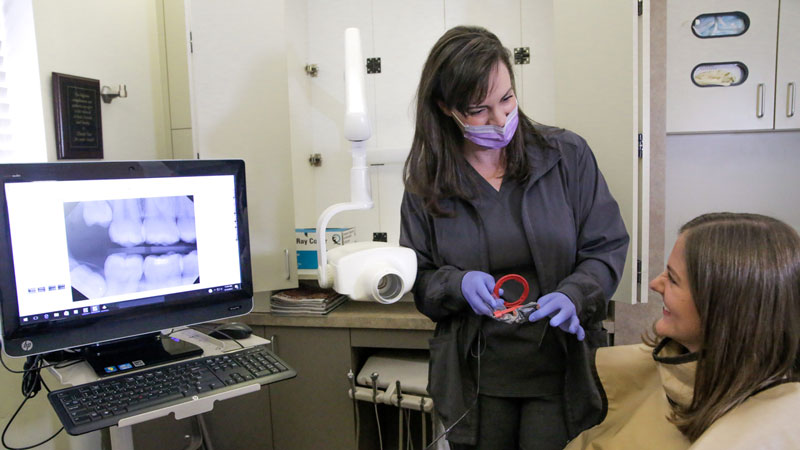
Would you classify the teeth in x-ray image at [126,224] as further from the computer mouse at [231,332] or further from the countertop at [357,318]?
the countertop at [357,318]

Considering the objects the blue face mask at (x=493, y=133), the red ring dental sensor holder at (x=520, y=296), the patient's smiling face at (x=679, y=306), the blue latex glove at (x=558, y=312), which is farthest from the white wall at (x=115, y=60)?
the patient's smiling face at (x=679, y=306)

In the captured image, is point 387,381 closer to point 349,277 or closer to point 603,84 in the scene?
point 349,277

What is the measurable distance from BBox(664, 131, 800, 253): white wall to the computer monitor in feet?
6.17

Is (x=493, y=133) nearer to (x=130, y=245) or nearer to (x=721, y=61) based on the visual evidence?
(x=130, y=245)

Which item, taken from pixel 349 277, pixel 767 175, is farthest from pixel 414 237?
pixel 767 175

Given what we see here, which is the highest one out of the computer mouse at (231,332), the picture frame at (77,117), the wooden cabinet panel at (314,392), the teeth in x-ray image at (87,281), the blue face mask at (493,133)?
the picture frame at (77,117)

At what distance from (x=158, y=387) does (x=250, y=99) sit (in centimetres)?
110

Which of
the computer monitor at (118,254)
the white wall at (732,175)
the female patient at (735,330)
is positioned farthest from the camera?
the white wall at (732,175)

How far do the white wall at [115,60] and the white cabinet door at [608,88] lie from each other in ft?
5.07

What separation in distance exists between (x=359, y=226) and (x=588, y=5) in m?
1.22

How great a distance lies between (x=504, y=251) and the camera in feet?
4.10

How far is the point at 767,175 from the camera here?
8.09ft

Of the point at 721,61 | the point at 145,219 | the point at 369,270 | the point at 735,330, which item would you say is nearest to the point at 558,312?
the point at 735,330

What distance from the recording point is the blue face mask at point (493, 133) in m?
1.25
